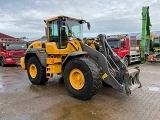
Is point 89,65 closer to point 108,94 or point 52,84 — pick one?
point 108,94

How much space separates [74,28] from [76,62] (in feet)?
6.06

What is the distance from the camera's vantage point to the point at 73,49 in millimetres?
6883

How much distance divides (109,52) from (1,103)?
355 cm

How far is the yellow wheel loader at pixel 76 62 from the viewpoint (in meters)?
5.79

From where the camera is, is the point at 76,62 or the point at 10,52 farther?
the point at 10,52

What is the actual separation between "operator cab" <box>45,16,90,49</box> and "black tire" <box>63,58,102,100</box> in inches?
50.7

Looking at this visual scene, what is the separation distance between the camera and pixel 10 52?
14.2m

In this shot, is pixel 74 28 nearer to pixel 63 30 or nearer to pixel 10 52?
pixel 63 30

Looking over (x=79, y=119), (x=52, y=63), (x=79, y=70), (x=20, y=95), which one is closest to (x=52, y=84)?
(x=52, y=63)

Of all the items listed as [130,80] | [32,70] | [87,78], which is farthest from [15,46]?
[130,80]

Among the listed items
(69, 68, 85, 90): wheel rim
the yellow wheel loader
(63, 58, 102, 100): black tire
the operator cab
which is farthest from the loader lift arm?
the operator cab

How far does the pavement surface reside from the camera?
4875mm

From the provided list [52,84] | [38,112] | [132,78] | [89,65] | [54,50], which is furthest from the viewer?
[52,84]

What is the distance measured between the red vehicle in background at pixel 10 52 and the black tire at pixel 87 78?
902 centimetres
